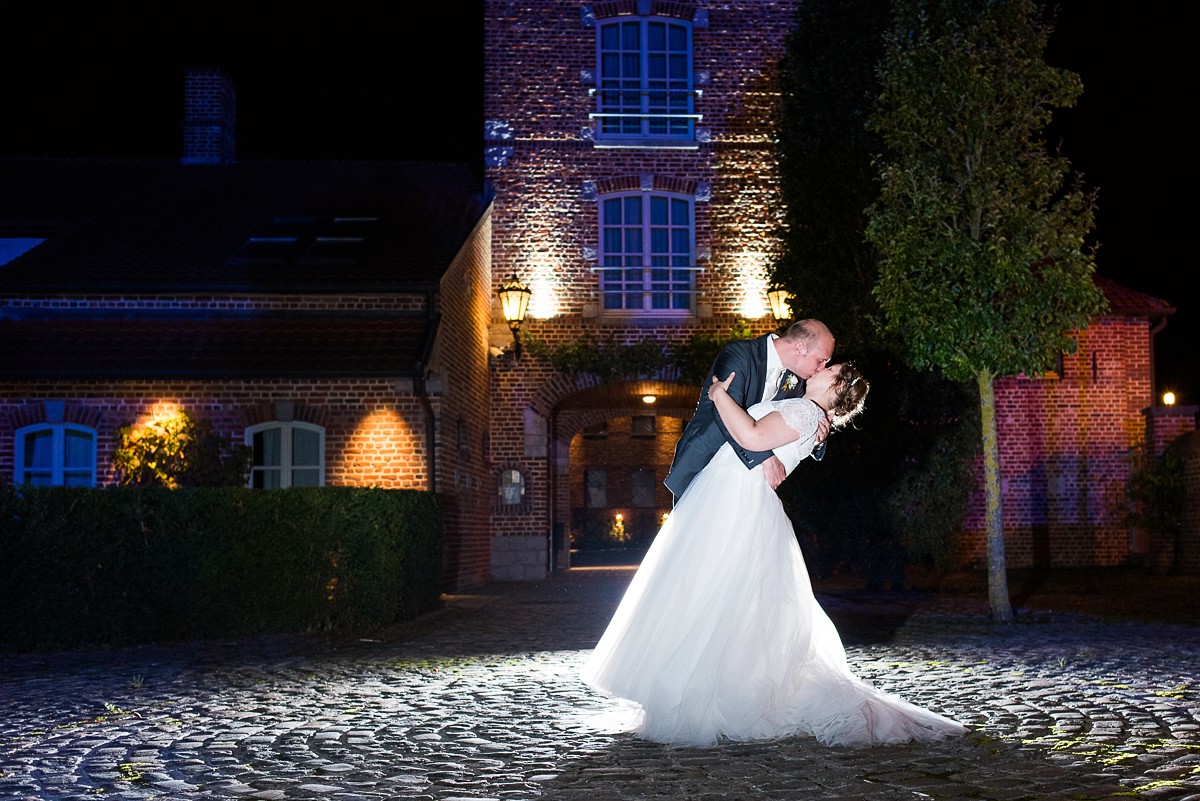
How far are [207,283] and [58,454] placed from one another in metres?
2.89

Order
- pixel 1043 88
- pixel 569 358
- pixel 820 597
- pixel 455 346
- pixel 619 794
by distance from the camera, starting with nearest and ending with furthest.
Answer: pixel 619 794 < pixel 1043 88 < pixel 820 597 < pixel 455 346 < pixel 569 358

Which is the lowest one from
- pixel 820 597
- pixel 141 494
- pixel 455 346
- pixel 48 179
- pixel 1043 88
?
pixel 820 597

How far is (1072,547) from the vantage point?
22.1 meters

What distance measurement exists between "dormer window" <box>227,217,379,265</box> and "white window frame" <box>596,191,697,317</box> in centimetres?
408

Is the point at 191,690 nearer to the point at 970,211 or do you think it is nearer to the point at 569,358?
the point at 970,211

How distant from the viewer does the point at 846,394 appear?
5500mm

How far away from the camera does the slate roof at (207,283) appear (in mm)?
15391

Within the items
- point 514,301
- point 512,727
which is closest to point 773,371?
point 512,727

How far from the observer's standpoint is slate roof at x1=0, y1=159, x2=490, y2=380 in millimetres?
15391

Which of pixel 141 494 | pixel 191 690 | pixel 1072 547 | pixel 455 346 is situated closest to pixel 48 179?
pixel 455 346

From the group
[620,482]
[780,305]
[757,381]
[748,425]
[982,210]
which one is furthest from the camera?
[620,482]

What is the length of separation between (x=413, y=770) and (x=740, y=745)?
1404 mm

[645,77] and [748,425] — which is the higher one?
[645,77]

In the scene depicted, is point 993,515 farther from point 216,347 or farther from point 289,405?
point 216,347
